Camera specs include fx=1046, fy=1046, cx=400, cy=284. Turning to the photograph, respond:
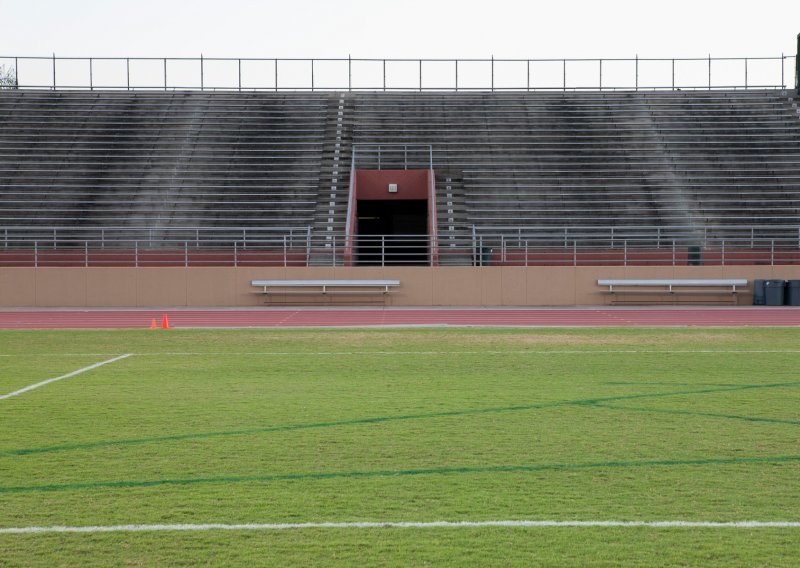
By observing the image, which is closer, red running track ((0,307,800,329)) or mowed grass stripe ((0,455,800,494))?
mowed grass stripe ((0,455,800,494))

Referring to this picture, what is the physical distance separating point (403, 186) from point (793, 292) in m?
13.5

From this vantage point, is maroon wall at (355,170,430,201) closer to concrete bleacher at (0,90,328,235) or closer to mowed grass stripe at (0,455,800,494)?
concrete bleacher at (0,90,328,235)

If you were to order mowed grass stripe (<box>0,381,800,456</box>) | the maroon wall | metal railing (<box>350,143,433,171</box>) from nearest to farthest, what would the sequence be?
1. mowed grass stripe (<box>0,381,800,456</box>)
2. the maroon wall
3. metal railing (<box>350,143,433,171</box>)

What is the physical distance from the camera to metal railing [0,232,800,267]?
29969mm

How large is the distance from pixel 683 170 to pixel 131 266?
19.1 metres

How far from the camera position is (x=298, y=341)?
55.4 feet

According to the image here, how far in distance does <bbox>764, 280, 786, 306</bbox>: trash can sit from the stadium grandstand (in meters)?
0.73

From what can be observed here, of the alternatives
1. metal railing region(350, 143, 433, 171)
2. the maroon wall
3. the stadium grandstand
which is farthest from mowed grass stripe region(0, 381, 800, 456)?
metal railing region(350, 143, 433, 171)

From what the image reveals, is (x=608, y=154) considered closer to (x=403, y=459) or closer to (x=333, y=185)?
(x=333, y=185)

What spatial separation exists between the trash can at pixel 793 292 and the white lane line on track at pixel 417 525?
25.1 m

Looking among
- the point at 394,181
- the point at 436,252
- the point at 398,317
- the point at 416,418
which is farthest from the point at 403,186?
the point at 416,418

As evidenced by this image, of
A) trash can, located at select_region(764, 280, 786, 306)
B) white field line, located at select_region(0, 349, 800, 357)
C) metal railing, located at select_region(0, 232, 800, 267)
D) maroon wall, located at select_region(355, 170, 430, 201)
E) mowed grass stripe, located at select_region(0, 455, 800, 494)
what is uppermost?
maroon wall, located at select_region(355, 170, 430, 201)

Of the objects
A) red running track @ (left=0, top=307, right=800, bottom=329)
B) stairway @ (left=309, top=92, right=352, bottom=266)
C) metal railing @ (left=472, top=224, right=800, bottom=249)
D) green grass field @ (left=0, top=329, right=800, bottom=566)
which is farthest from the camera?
metal railing @ (left=472, top=224, right=800, bottom=249)

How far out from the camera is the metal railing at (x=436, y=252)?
30.0m
